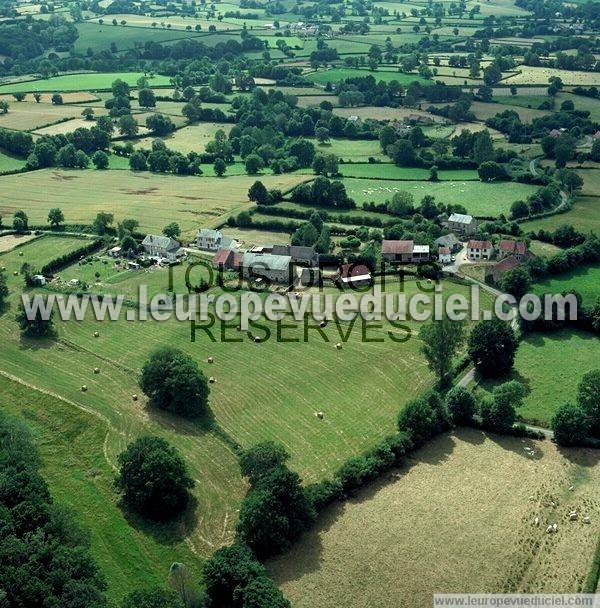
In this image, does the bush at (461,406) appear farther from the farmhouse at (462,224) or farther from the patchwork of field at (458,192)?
the patchwork of field at (458,192)

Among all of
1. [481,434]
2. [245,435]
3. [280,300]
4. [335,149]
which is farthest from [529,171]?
[245,435]

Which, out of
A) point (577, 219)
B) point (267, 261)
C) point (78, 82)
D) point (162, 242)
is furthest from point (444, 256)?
point (78, 82)

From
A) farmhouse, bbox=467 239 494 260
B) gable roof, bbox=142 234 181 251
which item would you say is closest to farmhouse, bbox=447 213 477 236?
farmhouse, bbox=467 239 494 260

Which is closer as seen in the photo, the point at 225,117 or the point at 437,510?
the point at 437,510

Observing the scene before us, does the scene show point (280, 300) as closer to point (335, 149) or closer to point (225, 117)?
point (335, 149)

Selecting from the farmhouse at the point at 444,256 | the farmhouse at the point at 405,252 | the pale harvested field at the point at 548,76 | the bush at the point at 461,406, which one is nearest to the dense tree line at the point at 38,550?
the bush at the point at 461,406

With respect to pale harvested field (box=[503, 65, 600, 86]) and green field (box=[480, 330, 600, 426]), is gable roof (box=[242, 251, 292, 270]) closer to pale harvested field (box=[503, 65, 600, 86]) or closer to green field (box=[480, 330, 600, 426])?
green field (box=[480, 330, 600, 426])

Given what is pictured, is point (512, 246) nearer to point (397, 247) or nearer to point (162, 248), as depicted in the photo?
point (397, 247)
